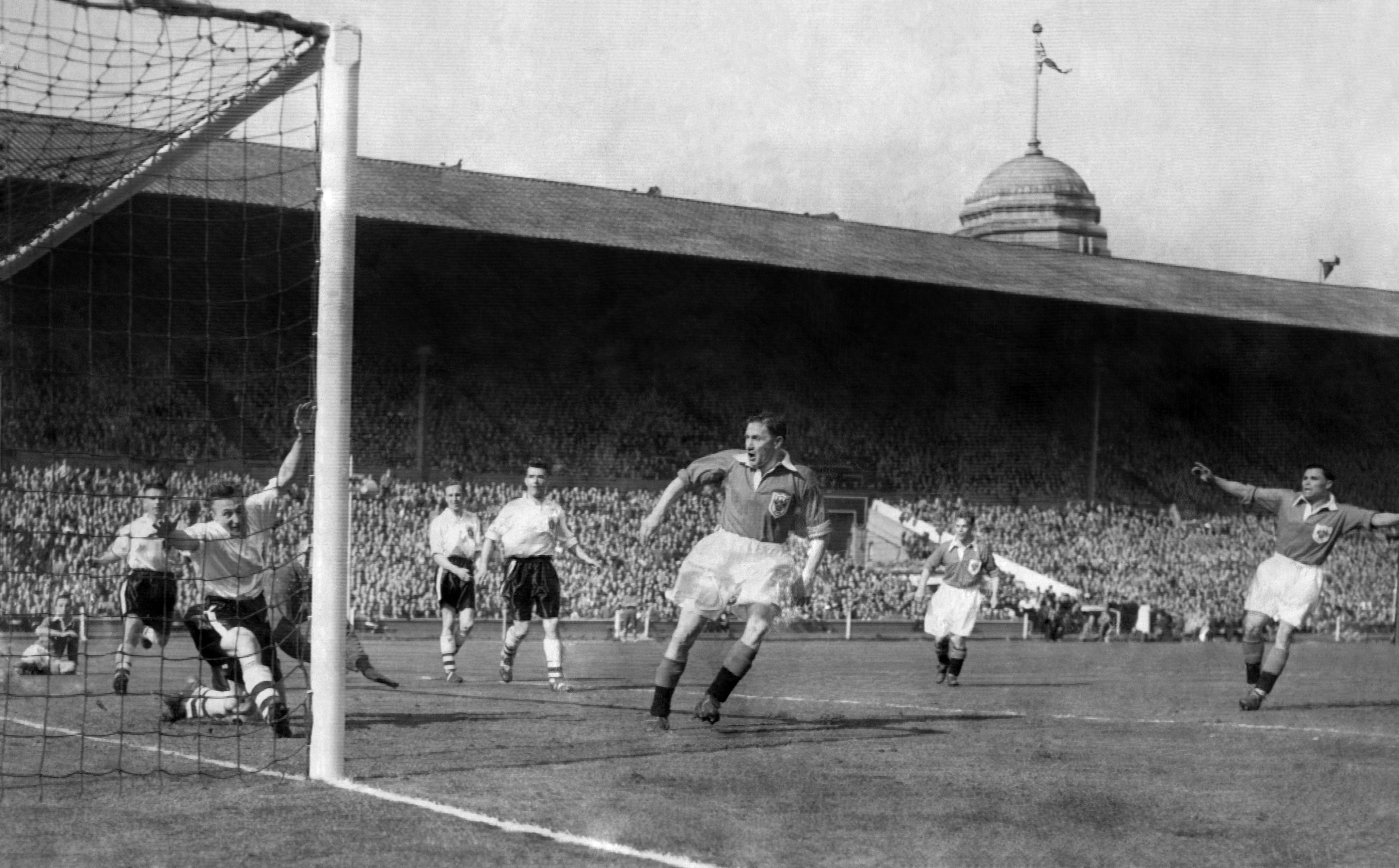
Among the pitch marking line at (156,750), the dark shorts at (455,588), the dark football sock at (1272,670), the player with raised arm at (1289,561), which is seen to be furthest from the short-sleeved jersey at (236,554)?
the dark football sock at (1272,670)

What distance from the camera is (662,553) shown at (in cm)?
3419

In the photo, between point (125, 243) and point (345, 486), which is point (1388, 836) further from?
point (125, 243)

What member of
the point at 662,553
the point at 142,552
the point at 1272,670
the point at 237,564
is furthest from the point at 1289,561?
the point at 662,553

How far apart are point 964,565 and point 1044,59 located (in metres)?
18.5

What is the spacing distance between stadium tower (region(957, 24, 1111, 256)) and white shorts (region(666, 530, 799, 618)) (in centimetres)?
6544

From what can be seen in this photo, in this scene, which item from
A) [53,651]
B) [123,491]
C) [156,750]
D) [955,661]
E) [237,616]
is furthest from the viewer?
[123,491]

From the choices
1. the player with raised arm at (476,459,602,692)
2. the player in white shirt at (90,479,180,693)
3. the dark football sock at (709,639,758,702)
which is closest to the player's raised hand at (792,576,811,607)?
the dark football sock at (709,639,758,702)

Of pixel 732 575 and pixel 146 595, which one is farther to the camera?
pixel 146 595

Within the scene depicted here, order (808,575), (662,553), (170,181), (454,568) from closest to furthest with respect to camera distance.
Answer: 1. (808,575)
2. (170,181)
3. (454,568)
4. (662,553)

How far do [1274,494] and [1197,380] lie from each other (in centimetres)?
3263

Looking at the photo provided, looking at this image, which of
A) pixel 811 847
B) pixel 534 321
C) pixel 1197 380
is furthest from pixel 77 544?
pixel 1197 380

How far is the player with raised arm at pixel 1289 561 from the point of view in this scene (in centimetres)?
1330

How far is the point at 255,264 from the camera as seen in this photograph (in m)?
34.0

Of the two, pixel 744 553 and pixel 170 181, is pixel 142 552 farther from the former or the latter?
pixel 744 553
